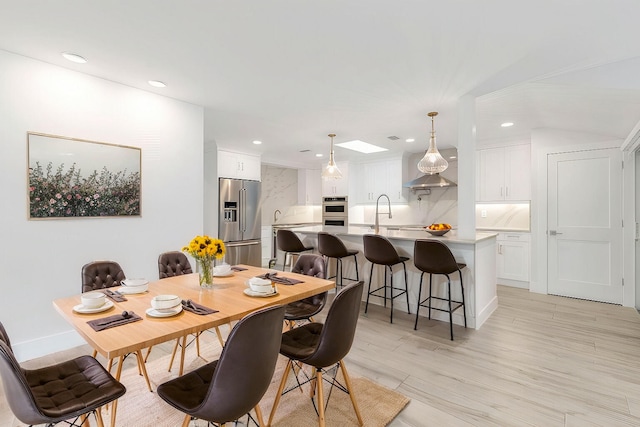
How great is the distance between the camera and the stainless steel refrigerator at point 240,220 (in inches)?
224

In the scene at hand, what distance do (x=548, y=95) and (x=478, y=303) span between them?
2.36 metres

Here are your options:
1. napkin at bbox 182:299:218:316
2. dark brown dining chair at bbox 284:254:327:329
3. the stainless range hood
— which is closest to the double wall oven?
the stainless range hood

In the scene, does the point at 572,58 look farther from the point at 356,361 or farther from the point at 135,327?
the point at 135,327

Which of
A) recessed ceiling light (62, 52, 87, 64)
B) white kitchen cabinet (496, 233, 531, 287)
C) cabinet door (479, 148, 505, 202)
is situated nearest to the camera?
recessed ceiling light (62, 52, 87, 64)

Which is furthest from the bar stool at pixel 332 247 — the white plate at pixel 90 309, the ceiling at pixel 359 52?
the white plate at pixel 90 309

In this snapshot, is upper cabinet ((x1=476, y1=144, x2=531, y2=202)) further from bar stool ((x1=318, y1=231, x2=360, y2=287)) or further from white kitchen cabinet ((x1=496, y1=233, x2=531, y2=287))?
bar stool ((x1=318, y1=231, x2=360, y2=287))

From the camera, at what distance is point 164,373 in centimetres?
237

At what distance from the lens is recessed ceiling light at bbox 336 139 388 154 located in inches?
228

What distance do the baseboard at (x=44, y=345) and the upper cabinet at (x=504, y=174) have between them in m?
5.93

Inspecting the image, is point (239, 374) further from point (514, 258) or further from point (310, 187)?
point (310, 187)

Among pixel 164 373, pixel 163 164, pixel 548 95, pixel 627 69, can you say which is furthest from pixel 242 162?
pixel 627 69

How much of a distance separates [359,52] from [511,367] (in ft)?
9.10

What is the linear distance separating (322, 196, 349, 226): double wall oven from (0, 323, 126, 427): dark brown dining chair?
19.2 ft

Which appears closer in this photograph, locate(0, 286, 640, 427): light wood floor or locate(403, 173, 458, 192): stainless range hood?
locate(0, 286, 640, 427): light wood floor
